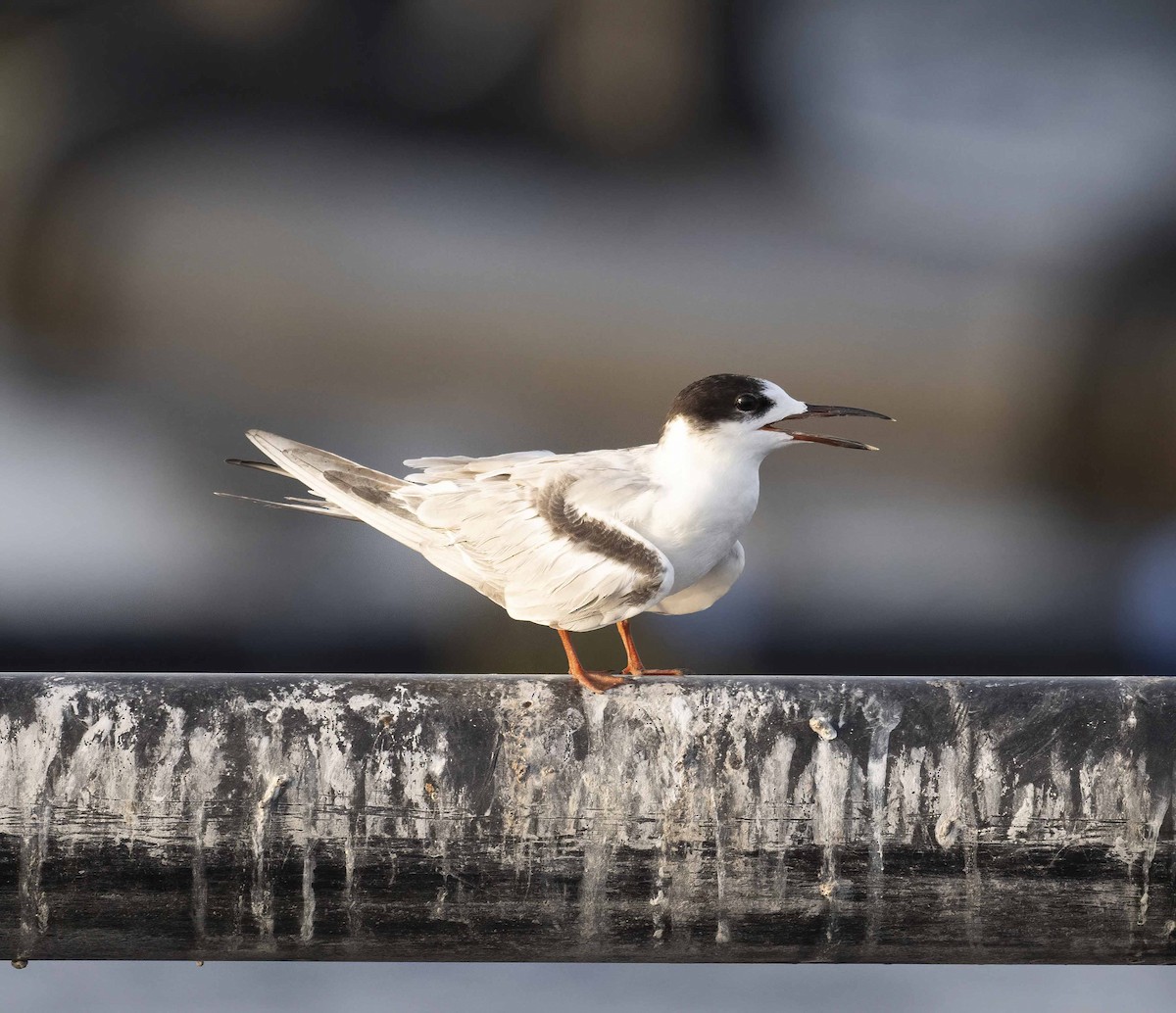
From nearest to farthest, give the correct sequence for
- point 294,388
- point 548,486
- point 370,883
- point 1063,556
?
point 370,883, point 548,486, point 294,388, point 1063,556

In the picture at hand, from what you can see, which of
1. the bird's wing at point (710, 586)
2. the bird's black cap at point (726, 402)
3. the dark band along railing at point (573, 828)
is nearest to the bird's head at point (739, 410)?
the bird's black cap at point (726, 402)

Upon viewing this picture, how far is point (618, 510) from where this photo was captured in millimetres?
2168

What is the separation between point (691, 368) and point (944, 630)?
1765mm

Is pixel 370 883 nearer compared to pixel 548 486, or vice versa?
pixel 370 883

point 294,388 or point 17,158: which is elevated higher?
point 17,158

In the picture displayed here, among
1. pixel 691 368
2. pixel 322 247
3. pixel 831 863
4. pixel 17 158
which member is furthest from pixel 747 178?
pixel 831 863

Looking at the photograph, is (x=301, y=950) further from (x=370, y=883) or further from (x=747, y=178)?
(x=747, y=178)

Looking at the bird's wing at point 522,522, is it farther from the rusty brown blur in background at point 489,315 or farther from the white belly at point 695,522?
the rusty brown blur in background at point 489,315

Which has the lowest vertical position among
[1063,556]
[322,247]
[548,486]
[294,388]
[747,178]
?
[548,486]

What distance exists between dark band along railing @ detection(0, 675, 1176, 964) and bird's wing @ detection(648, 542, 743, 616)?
0.68 meters

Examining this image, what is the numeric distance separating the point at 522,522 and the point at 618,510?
0.18m

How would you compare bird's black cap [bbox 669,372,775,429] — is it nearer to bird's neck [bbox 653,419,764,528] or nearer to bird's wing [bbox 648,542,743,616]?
bird's neck [bbox 653,419,764,528]

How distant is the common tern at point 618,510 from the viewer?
2.12 meters

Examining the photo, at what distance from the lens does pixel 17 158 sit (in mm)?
5586
